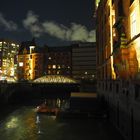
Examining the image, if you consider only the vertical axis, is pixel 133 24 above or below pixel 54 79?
above

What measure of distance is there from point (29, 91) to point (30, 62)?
66193 millimetres

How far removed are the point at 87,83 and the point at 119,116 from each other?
3061 inches

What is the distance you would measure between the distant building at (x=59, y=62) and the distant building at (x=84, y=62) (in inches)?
175

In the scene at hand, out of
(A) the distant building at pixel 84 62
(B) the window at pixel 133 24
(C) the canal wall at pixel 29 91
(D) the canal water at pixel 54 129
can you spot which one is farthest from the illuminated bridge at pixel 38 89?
(B) the window at pixel 133 24

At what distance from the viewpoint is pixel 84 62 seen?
176000mm

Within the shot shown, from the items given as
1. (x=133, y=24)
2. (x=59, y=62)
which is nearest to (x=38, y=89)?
(x=59, y=62)

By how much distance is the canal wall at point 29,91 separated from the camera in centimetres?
9105

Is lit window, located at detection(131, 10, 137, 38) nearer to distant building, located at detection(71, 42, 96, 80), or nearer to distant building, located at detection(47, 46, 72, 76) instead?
distant building, located at detection(71, 42, 96, 80)

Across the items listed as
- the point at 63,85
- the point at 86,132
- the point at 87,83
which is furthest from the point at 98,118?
the point at 63,85

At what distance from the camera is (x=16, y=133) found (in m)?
47.6

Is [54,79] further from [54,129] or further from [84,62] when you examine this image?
[54,129]

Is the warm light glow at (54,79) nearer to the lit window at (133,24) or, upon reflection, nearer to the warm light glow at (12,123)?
the warm light glow at (12,123)

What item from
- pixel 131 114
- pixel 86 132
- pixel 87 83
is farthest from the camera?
pixel 87 83

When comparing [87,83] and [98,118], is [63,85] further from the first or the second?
[98,118]
